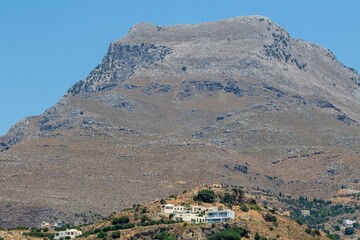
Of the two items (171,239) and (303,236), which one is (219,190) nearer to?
(303,236)

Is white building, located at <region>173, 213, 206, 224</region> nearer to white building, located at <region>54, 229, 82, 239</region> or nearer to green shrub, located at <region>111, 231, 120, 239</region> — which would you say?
green shrub, located at <region>111, 231, 120, 239</region>

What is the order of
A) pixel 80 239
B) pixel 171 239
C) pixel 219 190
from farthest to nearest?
pixel 219 190 < pixel 80 239 < pixel 171 239

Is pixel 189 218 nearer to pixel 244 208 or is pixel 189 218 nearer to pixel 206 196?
pixel 244 208

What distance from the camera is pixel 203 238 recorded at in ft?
481

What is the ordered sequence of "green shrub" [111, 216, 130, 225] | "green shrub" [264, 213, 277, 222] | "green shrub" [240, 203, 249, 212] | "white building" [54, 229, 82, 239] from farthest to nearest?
1. "green shrub" [240, 203, 249, 212]
2. "white building" [54, 229, 82, 239]
3. "green shrub" [111, 216, 130, 225]
4. "green shrub" [264, 213, 277, 222]

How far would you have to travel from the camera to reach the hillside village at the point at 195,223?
150 meters

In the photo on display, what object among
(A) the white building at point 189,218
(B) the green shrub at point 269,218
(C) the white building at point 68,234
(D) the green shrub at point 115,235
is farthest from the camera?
(C) the white building at point 68,234

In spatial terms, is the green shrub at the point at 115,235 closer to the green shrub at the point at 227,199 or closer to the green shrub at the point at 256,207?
the green shrub at the point at 227,199

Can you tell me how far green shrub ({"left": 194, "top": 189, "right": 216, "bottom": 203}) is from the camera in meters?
168

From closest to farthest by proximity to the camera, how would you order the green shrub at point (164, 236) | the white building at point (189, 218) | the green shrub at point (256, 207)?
the green shrub at point (164, 236)
the white building at point (189, 218)
the green shrub at point (256, 207)

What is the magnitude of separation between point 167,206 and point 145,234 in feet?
41.1

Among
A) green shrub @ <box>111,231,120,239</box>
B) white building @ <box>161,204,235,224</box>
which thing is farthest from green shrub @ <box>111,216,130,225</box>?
green shrub @ <box>111,231,120,239</box>

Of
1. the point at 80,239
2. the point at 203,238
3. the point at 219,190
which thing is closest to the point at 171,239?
the point at 203,238

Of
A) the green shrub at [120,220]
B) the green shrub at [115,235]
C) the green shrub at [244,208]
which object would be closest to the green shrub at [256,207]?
the green shrub at [244,208]
